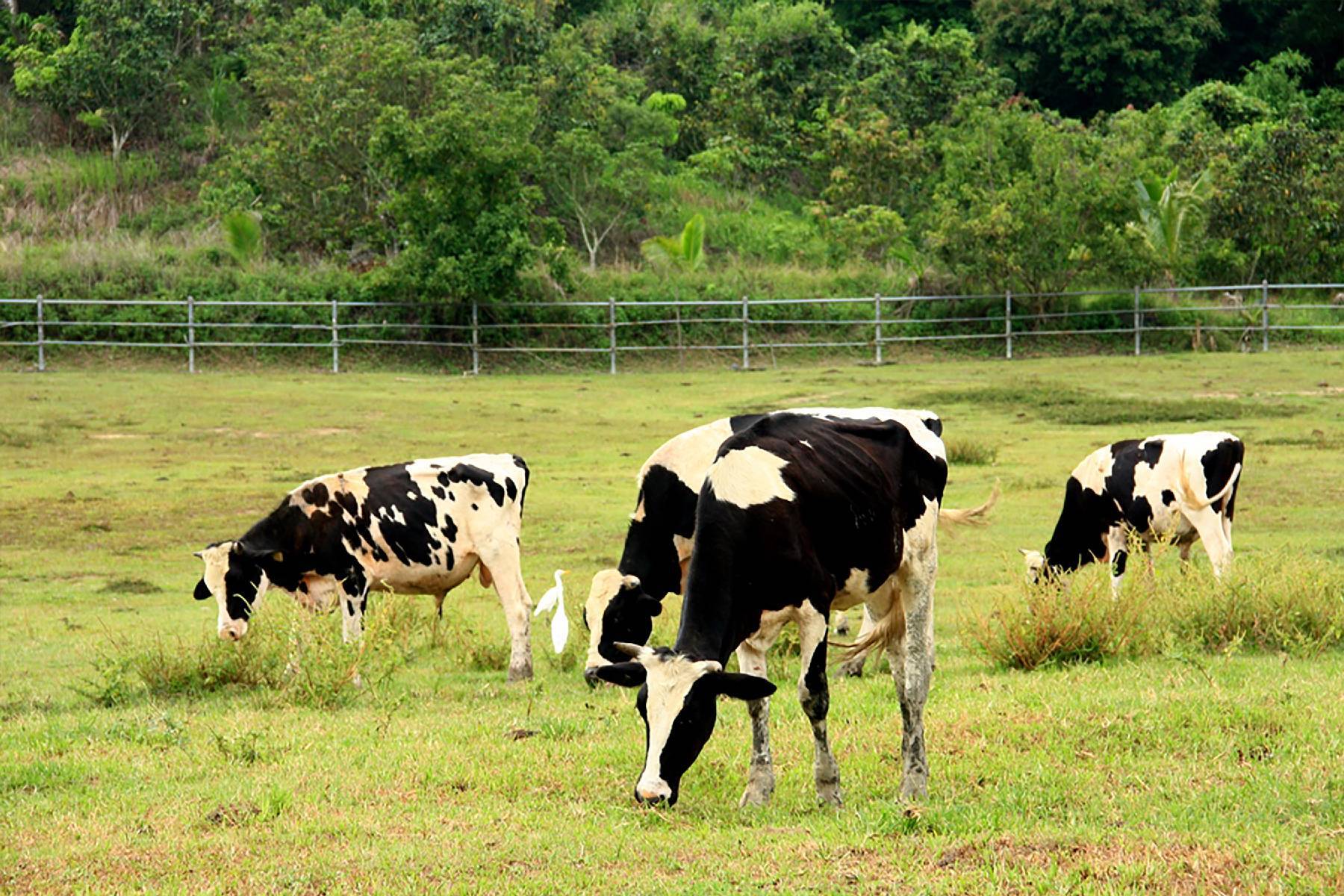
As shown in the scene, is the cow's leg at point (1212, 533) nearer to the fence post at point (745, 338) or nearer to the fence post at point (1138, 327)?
the fence post at point (745, 338)

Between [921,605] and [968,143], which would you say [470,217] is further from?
[921,605]

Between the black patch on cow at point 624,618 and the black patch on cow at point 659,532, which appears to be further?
the black patch on cow at point 659,532

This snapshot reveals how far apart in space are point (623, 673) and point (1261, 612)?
237 inches

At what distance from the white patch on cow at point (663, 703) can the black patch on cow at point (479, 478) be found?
5.78m

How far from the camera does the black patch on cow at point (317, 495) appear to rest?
1206 cm

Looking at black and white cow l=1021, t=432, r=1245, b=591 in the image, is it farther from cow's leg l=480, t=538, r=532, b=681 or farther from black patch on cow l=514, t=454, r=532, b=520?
cow's leg l=480, t=538, r=532, b=681

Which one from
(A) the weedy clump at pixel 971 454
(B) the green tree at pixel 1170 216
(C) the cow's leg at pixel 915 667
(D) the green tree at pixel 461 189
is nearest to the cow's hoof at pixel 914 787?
(C) the cow's leg at pixel 915 667

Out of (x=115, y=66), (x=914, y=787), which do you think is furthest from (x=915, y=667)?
(x=115, y=66)

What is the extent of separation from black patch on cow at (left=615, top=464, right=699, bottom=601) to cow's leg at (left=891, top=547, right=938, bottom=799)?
2491mm

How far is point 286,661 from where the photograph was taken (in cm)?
1073

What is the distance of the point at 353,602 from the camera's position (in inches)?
470

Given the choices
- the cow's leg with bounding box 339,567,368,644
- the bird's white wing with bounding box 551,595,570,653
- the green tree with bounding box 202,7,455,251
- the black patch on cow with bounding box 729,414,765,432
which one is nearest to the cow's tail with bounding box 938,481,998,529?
the black patch on cow with bounding box 729,414,765,432

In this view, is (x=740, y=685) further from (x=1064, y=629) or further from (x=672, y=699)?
(x=1064, y=629)

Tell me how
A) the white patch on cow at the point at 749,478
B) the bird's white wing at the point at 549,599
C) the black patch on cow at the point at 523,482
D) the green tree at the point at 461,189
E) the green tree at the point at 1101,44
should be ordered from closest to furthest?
the white patch on cow at the point at 749,478, the bird's white wing at the point at 549,599, the black patch on cow at the point at 523,482, the green tree at the point at 461,189, the green tree at the point at 1101,44
